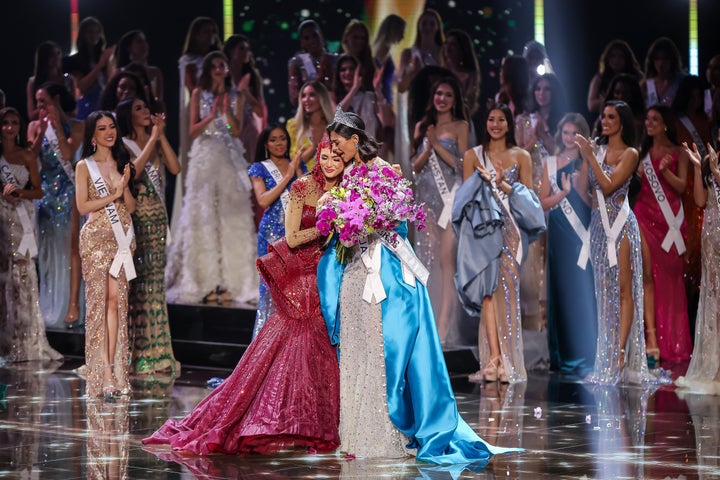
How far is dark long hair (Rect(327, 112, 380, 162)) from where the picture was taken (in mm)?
5777

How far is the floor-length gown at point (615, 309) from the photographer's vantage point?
8547 millimetres

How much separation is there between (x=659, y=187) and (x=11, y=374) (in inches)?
196

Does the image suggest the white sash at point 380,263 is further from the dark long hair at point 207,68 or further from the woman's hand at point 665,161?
the dark long hair at point 207,68

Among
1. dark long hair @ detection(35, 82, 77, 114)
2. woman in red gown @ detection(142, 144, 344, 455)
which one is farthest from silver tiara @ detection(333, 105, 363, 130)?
dark long hair @ detection(35, 82, 77, 114)

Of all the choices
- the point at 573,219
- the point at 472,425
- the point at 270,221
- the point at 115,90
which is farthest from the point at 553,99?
the point at 472,425

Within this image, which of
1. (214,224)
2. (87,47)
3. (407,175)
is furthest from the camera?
(87,47)

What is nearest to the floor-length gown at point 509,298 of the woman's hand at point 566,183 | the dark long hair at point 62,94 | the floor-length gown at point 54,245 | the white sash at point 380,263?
the woman's hand at point 566,183

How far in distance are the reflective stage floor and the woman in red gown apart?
0.35 ft

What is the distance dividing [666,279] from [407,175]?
2307 millimetres

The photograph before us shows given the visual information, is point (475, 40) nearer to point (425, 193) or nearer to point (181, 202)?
point (425, 193)

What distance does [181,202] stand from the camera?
37.6ft

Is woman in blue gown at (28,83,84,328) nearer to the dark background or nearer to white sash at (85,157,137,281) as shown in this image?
the dark background

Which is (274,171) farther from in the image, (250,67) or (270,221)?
(250,67)

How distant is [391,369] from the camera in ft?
18.5
